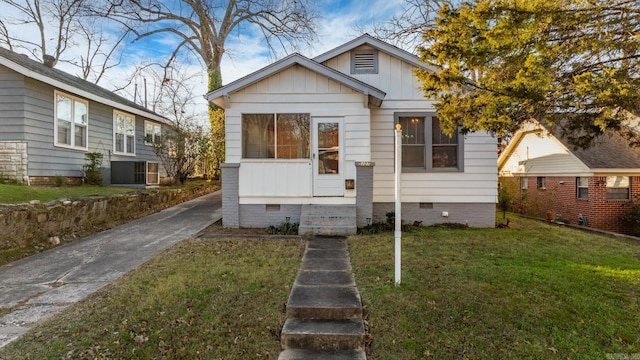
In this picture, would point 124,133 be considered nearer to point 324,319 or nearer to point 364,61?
point 364,61

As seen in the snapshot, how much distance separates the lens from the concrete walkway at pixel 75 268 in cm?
365

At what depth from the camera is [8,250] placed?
558cm

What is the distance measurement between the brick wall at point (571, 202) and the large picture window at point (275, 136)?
9.83m

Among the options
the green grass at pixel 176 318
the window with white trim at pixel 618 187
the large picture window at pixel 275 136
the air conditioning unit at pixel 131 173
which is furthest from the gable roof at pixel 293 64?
the window with white trim at pixel 618 187

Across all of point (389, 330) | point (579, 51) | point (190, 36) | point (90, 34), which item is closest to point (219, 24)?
point (190, 36)

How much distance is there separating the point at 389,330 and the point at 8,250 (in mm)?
6515

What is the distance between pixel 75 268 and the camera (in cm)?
507

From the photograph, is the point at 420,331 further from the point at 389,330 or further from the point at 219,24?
the point at 219,24

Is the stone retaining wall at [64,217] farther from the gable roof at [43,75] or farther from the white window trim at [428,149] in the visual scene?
the white window trim at [428,149]

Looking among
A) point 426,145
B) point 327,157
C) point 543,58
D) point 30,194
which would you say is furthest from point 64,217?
point 543,58

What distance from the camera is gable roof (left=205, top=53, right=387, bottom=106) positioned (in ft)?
25.0

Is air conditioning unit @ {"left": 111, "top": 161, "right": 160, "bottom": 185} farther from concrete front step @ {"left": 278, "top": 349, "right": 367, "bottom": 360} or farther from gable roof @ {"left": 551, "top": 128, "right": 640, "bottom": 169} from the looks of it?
gable roof @ {"left": 551, "top": 128, "right": 640, "bottom": 169}

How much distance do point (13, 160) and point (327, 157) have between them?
814 centimetres

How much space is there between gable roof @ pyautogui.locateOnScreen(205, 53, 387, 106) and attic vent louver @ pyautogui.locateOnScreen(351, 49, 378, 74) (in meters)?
1.49
